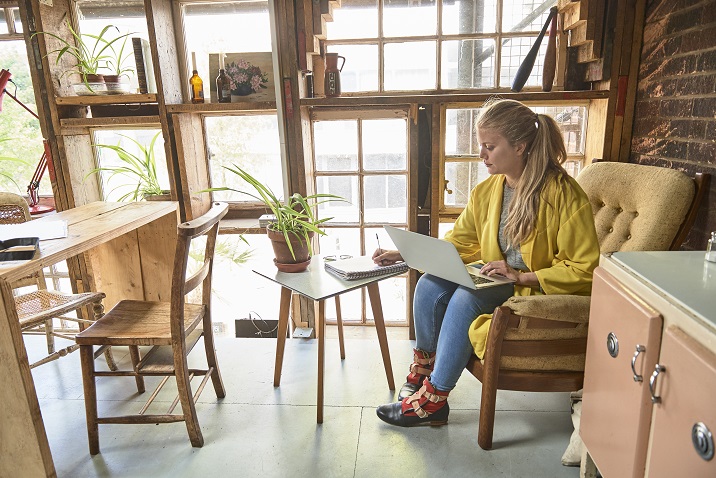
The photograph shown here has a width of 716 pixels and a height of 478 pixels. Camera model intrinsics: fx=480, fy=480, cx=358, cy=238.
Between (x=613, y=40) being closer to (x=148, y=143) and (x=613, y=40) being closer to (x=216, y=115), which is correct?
(x=216, y=115)

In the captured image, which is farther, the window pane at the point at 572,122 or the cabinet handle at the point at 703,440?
the window pane at the point at 572,122

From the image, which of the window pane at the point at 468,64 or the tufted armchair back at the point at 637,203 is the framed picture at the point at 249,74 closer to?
the window pane at the point at 468,64

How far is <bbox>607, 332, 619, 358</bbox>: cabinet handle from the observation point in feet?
3.83

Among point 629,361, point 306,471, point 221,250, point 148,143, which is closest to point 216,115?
point 148,143

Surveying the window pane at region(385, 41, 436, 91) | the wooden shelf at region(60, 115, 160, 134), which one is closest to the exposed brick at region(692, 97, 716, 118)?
the window pane at region(385, 41, 436, 91)

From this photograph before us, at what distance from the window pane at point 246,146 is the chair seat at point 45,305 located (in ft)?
3.29

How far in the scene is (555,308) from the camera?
59.3 inches

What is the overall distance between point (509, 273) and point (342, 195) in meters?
1.25

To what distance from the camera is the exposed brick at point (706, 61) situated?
163 cm

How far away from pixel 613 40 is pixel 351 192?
4.72 feet

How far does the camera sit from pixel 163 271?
251cm

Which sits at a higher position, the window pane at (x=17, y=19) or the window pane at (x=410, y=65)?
the window pane at (x=17, y=19)

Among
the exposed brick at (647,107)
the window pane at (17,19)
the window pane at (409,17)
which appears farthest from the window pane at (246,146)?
the exposed brick at (647,107)

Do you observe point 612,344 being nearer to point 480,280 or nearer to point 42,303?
point 480,280
